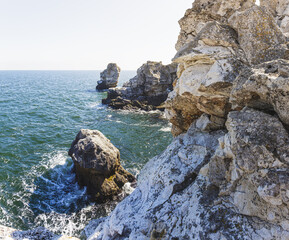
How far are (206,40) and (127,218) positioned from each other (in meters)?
9.53

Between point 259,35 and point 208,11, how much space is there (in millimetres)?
8897

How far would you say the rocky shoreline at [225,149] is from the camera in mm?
5448

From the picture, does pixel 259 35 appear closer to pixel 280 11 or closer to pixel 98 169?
pixel 98 169

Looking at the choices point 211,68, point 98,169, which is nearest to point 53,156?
point 98,169

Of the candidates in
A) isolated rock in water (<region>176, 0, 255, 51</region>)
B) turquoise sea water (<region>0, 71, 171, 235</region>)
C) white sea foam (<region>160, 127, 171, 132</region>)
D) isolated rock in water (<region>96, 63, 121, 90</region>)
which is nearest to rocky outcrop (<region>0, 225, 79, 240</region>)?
turquoise sea water (<region>0, 71, 171, 235</region>)

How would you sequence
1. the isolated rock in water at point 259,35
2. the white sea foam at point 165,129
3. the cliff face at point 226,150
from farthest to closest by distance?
1. the white sea foam at point 165,129
2. the isolated rock in water at point 259,35
3. the cliff face at point 226,150

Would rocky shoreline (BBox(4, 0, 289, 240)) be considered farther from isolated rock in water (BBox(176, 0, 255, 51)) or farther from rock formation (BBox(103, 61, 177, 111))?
rock formation (BBox(103, 61, 177, 111))

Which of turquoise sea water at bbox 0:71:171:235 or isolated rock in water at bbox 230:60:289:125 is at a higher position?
isolated rock in water at bbox 230:60:289:125

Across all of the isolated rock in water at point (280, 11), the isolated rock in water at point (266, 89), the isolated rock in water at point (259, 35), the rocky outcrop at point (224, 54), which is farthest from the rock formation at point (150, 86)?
the isolated rock in water at point (266, 89)

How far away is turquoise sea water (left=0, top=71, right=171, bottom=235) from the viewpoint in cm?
1642

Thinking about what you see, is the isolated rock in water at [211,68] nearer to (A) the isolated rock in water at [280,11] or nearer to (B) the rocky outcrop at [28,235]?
(B) the rocky outcrop at [28,235]

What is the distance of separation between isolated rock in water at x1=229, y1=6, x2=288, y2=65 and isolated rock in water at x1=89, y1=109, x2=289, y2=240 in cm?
376

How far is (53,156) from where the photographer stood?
987 inches

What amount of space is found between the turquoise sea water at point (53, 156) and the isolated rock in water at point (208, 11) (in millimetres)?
16818
